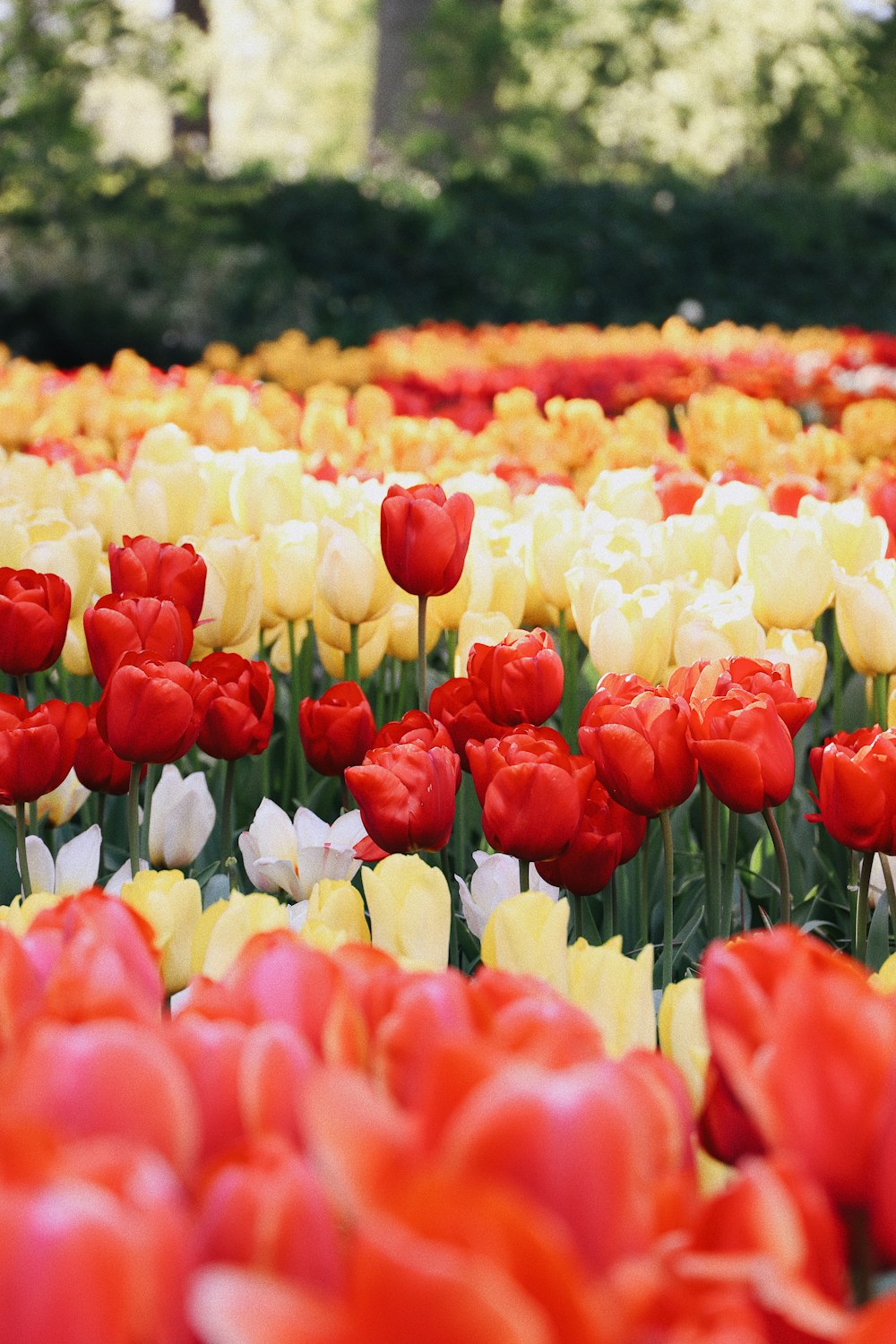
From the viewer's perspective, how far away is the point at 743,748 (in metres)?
1.39

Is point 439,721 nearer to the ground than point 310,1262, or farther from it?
nearer to the ground

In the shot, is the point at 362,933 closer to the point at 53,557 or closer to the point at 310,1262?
the point at 310,1262

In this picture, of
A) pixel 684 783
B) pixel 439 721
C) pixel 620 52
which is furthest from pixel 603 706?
pixel 620 52

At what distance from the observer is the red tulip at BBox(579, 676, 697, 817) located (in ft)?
4.66

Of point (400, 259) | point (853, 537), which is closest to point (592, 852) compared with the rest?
point (853, 537)

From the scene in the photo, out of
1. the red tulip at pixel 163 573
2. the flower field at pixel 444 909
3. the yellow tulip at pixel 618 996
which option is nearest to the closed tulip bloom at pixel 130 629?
the flower field at pixel 444 909

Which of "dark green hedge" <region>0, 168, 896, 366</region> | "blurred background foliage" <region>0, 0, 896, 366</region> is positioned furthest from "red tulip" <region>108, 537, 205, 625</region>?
"blurred background foliage" <region>0, 0, 896, 366</region>

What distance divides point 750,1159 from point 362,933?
578 mm

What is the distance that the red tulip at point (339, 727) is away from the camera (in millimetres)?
1763

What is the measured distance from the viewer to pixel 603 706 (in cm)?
145

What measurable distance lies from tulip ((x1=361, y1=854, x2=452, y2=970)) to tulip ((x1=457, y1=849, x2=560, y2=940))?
0.99ft

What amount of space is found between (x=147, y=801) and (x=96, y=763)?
1.06 feet

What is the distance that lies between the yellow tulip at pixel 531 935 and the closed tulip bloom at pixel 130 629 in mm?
734

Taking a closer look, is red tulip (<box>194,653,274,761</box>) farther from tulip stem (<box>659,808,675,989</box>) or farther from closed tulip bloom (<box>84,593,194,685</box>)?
tulip stem (<box>659,808,675,989</box>)
